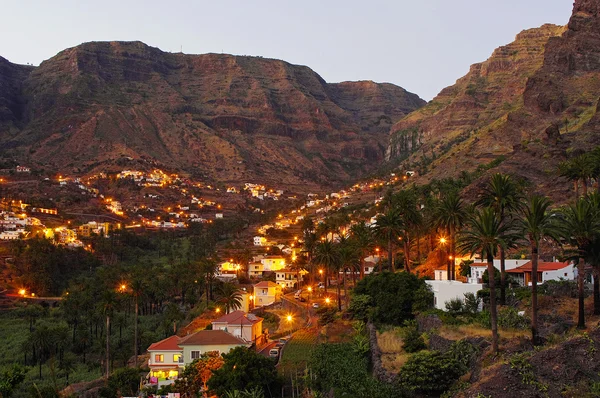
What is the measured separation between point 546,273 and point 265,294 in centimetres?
5216

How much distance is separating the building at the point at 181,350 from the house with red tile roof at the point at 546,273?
25225 mm

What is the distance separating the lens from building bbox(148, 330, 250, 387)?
183ft

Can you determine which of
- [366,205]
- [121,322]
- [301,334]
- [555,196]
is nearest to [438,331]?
[301,334]

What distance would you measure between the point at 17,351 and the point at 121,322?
14.0 metres

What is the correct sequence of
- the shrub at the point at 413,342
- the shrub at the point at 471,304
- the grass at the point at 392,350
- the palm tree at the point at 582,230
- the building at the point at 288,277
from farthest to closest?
the building at the point at 288,277 < the shrub at the point at 471,304 < the shrub at the point at 413,342 < the grass at the point at 392,350 < the palm tree at the point at 582,230

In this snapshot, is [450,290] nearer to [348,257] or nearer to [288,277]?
[348,257]

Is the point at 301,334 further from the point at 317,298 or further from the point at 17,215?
the point at 17,215

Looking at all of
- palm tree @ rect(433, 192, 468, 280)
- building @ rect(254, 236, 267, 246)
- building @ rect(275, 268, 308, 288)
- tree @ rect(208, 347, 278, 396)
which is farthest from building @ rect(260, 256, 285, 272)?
tree @ rect(208, 347, 278, 396)

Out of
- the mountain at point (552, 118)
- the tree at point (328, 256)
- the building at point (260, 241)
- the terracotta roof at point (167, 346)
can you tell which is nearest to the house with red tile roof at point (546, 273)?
the tree at point (328, 256)

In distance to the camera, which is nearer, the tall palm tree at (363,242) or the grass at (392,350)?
the grass at (392,350)

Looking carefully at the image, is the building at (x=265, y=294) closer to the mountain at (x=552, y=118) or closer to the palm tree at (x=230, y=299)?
the palm tree at (x=230, y=299)

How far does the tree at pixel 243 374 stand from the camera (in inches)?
1719

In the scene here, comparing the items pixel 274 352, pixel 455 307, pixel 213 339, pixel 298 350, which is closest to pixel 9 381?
pixel 213 339

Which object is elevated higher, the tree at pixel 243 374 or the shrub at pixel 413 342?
the shrub at pixel 413 342
